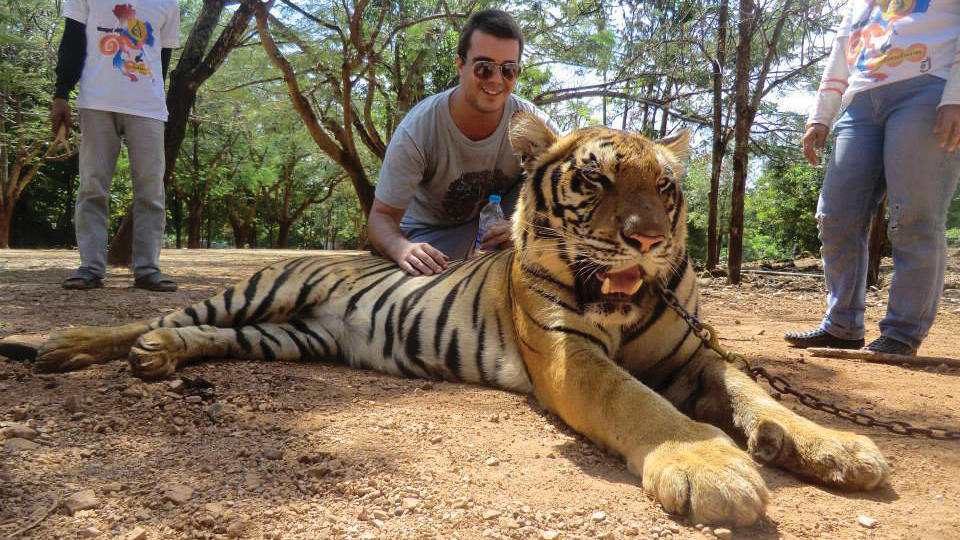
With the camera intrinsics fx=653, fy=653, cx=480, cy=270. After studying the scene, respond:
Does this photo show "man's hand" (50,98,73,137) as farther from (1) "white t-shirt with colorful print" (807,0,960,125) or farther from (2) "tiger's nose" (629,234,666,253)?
(1) "white t-shirt with colorful print" (807,0,960,125)

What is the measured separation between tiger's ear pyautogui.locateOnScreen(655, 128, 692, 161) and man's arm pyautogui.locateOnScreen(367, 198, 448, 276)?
51.2 inches

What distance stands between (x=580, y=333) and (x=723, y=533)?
3.46ft

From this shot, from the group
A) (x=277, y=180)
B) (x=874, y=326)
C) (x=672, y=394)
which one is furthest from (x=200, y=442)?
(x=277, y=180)

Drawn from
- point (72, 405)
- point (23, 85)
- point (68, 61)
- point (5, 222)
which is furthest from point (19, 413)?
point (5, 222)

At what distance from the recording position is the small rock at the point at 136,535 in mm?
1434

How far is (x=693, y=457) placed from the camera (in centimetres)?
174

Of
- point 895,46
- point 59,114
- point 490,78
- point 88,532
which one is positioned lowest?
point 88,532

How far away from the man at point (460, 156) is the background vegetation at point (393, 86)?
4.26m

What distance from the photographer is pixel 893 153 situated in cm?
344

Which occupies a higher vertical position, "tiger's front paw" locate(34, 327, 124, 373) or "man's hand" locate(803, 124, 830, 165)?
"man's hand" locate(803, 124, 830, 165)

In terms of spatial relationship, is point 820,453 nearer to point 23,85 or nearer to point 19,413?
point 19,413

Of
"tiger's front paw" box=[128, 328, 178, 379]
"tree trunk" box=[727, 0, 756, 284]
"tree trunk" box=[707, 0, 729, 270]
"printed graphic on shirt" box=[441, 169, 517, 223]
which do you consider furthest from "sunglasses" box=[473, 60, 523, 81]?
"tree trunk" box=[707, 0, 729, 270]

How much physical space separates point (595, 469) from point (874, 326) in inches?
167

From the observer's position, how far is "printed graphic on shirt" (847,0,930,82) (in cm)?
337
